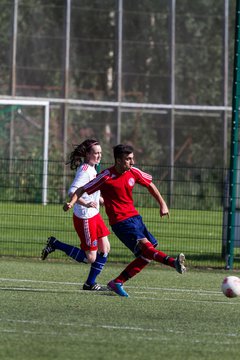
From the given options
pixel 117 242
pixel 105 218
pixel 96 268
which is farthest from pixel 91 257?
pixel 117 242

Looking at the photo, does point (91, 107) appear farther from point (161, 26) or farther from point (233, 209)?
point (233, 209)

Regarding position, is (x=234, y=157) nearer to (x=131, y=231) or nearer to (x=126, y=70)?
(x=131, y=231)

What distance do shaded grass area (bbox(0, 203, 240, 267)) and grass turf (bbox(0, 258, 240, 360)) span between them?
464 centimetres

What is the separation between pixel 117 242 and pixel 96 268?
883 centimetres

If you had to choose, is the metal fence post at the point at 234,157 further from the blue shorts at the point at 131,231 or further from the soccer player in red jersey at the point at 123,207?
the blue shorts at the point at 131,231

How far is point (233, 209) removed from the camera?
17859 millimetres

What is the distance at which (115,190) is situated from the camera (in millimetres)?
12898

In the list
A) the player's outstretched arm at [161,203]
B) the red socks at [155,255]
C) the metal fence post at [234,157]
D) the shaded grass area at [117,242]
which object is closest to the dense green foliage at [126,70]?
the shaded grass area at [117,242]

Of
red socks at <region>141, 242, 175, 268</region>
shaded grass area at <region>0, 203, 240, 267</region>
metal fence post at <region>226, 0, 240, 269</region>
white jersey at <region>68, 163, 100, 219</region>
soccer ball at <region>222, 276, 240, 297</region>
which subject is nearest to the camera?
soccer ball at <region>222, 276, 240, 297</region>

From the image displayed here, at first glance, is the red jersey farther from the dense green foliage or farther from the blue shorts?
the dense green foliage

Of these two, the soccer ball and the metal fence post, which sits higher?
the metal fence post

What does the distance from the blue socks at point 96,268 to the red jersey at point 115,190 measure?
74cm

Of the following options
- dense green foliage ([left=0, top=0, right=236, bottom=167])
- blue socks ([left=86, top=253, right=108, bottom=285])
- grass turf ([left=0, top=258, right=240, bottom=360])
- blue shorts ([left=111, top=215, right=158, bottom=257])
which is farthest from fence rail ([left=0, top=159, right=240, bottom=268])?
dense green foliage ([left=0, top=0, right=236, bottom=167])

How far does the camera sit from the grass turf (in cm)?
838
